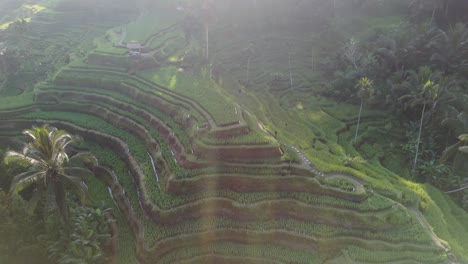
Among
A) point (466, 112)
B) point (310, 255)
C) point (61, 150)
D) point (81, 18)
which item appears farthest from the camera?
point (81, 18)

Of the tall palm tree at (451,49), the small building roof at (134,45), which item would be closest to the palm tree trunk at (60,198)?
the small building roof at (134,45)

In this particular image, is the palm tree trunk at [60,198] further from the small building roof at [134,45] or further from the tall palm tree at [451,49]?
the tall palm tree at [451,49]

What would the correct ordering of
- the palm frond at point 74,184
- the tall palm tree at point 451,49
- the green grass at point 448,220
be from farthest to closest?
the tall palm tree at point 451,49, the green grass at point 448,220, the palm frond at point 74,184

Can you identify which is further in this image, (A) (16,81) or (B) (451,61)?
(A) (16,81)

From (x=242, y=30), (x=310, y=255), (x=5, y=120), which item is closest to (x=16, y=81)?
(x=5, y=120)

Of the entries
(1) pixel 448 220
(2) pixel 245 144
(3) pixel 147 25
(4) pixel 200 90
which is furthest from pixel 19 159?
(3) pixel 147 25

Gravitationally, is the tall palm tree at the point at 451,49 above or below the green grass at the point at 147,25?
below

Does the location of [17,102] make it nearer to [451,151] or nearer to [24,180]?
[24,180]

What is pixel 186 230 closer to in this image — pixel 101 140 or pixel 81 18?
pixel 101 140

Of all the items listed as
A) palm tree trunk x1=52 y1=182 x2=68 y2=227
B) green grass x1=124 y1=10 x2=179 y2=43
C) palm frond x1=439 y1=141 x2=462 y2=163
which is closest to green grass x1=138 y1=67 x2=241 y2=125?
green grass x1=124 y1=10 x2=179 y2=43
